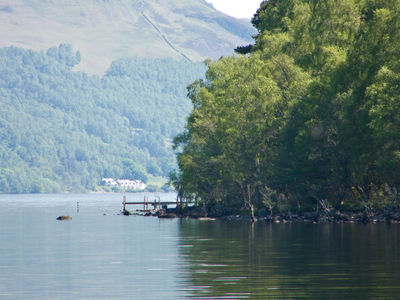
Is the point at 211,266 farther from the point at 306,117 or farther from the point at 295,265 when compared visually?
the point at 306,117

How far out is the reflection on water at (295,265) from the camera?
3225 centimetres

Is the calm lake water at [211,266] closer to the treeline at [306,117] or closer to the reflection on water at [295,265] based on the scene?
the reflection on water at [295,265]

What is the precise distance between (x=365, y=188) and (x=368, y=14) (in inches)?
725

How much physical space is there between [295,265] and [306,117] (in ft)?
154

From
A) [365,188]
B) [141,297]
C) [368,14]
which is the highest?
[368,14]

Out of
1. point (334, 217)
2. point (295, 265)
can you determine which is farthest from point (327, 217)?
point (295, 265)

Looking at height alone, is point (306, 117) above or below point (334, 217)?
above

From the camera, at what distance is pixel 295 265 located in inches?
1665

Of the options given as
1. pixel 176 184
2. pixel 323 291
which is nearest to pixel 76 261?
pixel 323 291

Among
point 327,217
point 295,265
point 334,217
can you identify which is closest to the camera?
point 295,265

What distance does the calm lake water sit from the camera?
32906 mm

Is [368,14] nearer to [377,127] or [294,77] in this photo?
[294,77]

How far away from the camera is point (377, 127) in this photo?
6888cm

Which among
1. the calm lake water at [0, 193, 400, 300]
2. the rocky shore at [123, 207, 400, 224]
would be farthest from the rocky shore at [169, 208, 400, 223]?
the calm lake water at [0, 193, 400, 300]
